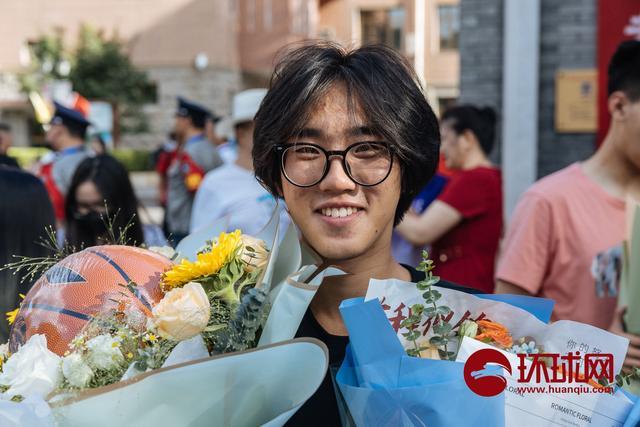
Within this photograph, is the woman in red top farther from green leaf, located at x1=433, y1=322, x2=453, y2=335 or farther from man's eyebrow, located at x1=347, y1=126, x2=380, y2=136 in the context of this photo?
green leaf, located at x1=433, y1=322, x2=453, y2=335

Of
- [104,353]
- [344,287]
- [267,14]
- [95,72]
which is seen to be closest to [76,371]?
[104,353]

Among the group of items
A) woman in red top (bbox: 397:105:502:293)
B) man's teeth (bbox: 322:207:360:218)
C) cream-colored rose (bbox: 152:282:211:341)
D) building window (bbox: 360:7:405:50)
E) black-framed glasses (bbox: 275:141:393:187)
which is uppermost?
building window (bbox: 360:7:405:50)

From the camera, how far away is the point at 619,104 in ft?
10.1

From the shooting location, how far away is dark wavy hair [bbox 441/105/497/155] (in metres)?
5.13

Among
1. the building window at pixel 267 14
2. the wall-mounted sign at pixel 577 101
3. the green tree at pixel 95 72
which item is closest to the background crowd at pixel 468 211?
the wall-mounted sign at pixel 577 101

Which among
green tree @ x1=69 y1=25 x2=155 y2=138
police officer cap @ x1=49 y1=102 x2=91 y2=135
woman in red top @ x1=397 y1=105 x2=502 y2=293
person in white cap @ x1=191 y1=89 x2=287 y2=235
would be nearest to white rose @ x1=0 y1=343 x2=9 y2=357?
person in white cap @ x1=191 y1=89 x2=287 y2=235

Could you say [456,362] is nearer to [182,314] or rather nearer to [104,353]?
[182,314]

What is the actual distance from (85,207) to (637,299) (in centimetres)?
277

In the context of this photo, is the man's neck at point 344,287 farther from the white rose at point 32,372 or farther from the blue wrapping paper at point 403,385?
the white rose at point 32,372

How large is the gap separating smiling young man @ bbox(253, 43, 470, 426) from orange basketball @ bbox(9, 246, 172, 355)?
0.39 meters

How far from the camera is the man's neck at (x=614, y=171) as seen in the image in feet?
10.3

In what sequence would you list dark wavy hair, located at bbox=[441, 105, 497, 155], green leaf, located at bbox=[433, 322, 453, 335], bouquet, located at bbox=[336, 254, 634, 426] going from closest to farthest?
1. bouquet, located at bbox=[336, 254, 634, 426]
2. green leaf, located at bbox=[433, 322, 453, 335]
3. dark wavy hair, located at bbox=[441, 105, 497, 155]

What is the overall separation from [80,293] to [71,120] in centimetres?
590

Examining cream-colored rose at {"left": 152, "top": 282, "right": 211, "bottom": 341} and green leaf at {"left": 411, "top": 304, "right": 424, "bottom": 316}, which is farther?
green leaf at {"left": 411, "top": 304, "right": 424, "bottom": 316}
